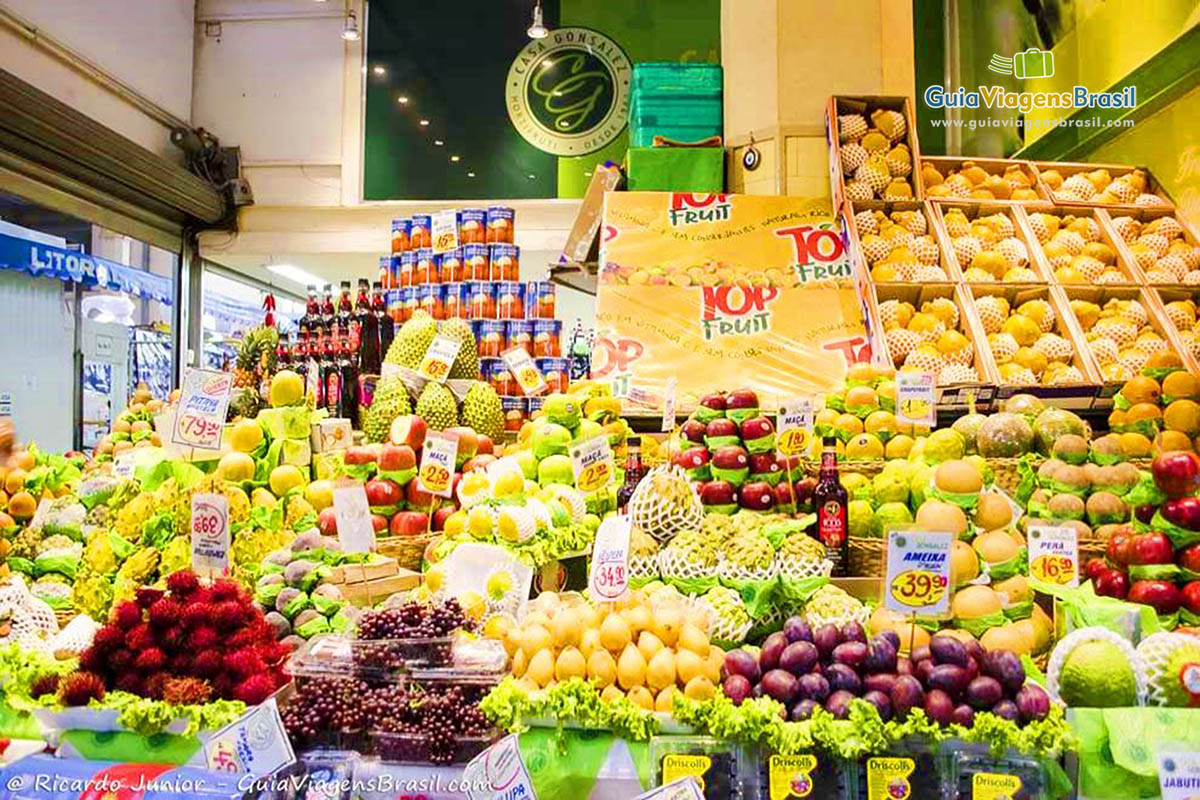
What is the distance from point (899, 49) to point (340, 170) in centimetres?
604

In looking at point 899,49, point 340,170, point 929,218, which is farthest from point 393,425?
point 340,170

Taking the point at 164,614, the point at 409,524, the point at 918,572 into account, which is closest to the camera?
the point at 918,572

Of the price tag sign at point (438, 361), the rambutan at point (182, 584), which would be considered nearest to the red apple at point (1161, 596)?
the rambutan at point (182, 584)

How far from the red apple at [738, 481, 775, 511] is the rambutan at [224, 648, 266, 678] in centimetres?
140

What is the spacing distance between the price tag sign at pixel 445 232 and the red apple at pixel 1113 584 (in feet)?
12.8

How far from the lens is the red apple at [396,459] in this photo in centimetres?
301

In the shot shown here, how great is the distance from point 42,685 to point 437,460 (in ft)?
4.03

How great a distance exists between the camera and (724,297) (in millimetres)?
4734

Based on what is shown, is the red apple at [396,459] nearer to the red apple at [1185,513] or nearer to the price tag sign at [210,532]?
the price tag sign at [210,532]

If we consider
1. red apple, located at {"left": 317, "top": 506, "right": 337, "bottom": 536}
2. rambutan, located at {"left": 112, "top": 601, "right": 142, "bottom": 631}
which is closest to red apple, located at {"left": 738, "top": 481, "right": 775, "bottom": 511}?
red apple, located at {"left": 317, "top": 506, "right": 337, "bottom": 536}

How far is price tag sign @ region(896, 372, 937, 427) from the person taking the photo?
3217 millimetres

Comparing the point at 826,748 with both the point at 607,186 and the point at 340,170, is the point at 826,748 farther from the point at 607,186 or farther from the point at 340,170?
the point at 340,170

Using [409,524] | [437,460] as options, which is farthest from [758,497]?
[409,524]

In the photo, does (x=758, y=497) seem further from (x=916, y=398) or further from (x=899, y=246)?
(x=899, y=246)
